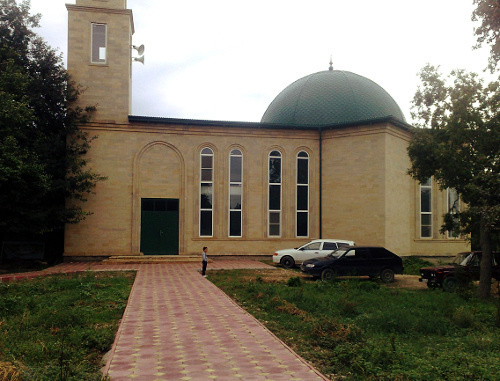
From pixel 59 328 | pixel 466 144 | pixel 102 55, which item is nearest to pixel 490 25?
pixel 466 144

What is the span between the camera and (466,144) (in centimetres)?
1420

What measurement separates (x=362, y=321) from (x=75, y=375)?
19.7 feet

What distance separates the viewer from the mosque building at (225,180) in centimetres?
2472

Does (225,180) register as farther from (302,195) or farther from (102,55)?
(102,55)

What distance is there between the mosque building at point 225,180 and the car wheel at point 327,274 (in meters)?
7.47

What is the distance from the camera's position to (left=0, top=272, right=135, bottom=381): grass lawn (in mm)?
6148

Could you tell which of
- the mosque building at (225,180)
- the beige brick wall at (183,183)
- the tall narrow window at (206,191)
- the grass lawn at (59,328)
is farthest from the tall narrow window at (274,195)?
the grass lawn at (59,328)

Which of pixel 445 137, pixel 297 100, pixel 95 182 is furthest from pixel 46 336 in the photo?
pixel 297 100

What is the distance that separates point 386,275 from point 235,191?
419 inches

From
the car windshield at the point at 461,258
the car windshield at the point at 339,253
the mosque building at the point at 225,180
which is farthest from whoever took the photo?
the mosque building at the point at 225,180

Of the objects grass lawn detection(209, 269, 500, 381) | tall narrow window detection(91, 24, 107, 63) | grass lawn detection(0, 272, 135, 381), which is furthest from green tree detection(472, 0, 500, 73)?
tall narrow window detection(91, 24, 107, 63)

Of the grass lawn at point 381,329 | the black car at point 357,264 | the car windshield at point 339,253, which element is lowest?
the grass lawn at point 381,329

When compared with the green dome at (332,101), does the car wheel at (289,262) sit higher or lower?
lower

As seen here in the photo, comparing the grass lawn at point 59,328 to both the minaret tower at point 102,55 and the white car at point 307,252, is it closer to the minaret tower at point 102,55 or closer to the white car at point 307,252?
the white car at point 307,252
